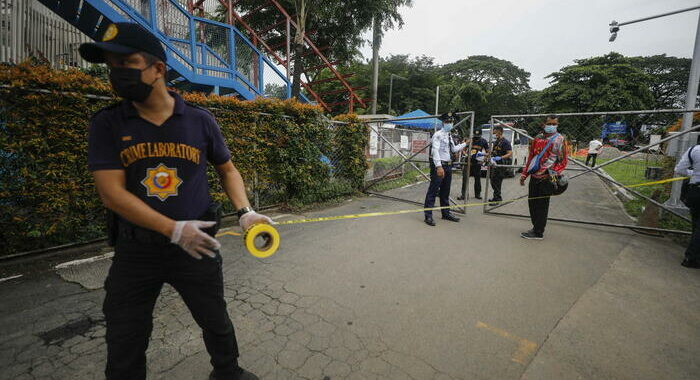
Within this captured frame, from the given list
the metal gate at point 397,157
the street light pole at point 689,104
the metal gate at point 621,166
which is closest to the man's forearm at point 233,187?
the metal gate at point 397,157

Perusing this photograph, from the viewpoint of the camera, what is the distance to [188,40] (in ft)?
25.1

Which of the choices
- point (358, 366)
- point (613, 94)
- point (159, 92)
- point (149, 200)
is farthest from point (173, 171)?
point (613, 94)

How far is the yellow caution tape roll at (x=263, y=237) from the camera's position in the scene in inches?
65.4

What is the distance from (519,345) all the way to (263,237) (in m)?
2.21

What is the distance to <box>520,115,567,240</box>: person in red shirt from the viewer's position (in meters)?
4.88

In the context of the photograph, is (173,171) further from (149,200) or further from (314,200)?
(314,200)

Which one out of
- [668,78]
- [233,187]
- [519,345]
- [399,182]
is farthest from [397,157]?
[668,78]

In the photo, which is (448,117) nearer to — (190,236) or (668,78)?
(190,236)

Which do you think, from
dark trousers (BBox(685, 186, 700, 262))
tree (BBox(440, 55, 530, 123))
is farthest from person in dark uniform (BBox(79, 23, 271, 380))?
tree (BBox(440, 55, 530, 123))

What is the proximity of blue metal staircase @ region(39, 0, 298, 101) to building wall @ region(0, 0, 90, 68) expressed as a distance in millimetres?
344

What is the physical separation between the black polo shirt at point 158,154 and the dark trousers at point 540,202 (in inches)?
202

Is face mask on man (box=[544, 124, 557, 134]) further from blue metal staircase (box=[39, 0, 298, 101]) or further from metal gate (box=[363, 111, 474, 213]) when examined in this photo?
blue metal staircase (box=[39, 0, 298, 101])

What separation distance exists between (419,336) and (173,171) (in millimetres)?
2211

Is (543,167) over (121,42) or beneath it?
beneath
